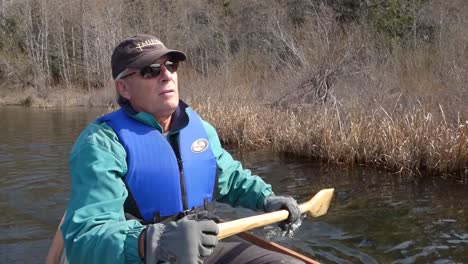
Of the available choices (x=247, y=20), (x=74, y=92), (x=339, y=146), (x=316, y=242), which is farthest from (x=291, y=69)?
(x=74, y=92)

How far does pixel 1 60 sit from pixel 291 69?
23878mm

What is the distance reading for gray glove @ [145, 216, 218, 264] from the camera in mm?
1582

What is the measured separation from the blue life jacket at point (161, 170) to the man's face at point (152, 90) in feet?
0.27

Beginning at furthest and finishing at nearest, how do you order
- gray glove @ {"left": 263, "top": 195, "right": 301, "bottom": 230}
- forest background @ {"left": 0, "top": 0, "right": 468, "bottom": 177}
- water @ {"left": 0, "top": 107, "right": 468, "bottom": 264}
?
forest background @ {"left": 0, "top": 0, "right": 468, "bottom": 177}, water @ {"left": 0, "top": 107, "right": 468, "bottom": 264}, gray glove @ {"left": 263, "top": 195, "right": 301, "bottom": 230}

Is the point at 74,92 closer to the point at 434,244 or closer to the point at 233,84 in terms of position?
the point at 233,84

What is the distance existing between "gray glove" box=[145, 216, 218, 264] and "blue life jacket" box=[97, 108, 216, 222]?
0.47 m

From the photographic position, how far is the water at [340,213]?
4.07 meters

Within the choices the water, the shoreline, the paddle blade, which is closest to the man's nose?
the paddle blade

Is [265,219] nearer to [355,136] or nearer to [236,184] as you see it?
[236,184]

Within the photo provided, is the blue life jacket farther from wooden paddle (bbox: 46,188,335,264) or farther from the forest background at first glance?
the forest background

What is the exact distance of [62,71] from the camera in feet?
99.2

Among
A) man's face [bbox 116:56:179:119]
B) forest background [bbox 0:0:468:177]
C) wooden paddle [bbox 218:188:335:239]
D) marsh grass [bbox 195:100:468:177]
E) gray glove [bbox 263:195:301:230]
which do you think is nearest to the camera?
wooden paddle [bbox 218:188:335:239]

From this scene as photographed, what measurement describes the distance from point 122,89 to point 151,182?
47 cm

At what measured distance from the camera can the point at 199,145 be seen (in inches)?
93.1
